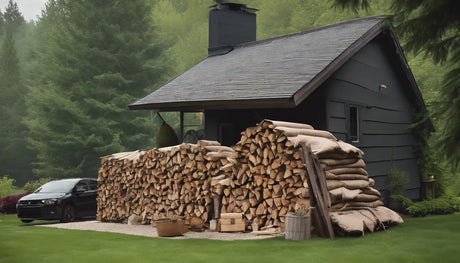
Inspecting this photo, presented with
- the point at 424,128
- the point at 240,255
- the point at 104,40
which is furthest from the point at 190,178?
the point at 104,40

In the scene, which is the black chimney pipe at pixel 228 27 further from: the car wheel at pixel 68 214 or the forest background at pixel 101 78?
the forest background at pixel 101 78

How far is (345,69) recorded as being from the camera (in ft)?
48.7

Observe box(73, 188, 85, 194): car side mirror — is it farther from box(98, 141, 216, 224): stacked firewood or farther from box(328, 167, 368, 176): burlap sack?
box(328, 167, 368, 176): burlap sack

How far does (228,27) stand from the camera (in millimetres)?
21203

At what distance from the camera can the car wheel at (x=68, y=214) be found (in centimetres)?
1661

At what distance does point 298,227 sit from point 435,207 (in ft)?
24.6

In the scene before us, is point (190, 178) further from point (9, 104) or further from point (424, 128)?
point (9, 104)

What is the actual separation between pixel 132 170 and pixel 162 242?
16.2 feet

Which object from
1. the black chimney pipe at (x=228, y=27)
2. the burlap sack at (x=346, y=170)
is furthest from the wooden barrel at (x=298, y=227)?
the black chimney pipe at (x=228, y=27)

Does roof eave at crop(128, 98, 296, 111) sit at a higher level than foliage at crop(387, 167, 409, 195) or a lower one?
higher

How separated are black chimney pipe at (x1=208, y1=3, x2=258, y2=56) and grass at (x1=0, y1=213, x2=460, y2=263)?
1123cm

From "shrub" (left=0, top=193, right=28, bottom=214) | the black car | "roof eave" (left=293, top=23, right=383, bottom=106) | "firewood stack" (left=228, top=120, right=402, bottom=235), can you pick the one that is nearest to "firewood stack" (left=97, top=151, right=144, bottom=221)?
the black car

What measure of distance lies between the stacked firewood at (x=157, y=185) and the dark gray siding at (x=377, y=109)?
147 inches

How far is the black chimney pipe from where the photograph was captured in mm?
20969
